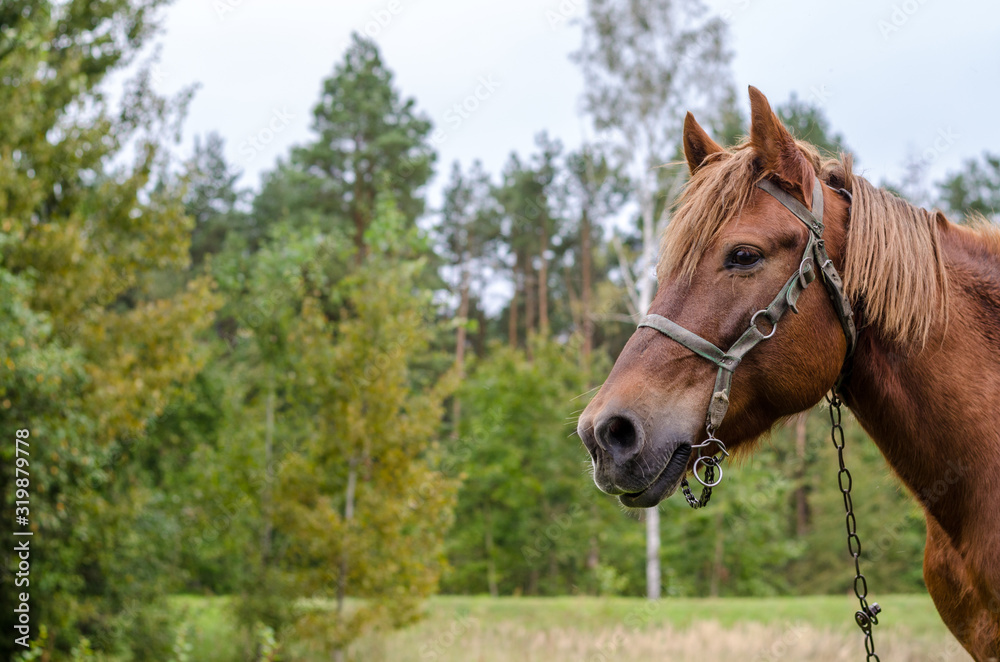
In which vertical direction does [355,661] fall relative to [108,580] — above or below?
below

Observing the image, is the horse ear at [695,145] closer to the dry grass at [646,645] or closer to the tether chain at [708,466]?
the tether chain at [708,466]

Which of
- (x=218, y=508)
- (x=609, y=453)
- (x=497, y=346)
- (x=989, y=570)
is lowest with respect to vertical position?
(x=218, y=508)

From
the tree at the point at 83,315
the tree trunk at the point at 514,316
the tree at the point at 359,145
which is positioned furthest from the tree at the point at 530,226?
the tree at the point at 83,315

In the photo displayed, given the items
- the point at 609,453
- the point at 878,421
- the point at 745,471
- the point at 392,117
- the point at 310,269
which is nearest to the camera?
→ the point at 609,453

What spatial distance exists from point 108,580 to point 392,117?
1824 centimetres

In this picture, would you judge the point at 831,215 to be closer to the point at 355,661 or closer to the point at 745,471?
the point at 355,661

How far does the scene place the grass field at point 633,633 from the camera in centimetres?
959

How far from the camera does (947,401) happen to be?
6.76 feet

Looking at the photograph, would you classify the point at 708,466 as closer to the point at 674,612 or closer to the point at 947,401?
the point at 947,401

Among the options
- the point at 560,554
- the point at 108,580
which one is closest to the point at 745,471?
the point at 560,554

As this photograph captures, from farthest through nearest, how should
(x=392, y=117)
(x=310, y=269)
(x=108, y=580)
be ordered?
(x=392, y=117), (x=310, y=269), (x=108, y=580)

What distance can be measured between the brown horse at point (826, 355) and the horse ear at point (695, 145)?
0.28 meters

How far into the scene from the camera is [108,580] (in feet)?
31.0

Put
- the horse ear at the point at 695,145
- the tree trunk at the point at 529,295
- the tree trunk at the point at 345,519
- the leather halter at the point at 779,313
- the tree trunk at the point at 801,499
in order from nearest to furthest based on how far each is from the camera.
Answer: the leather halter at the point at 779,313
the horse ear at the point at 695,145
the tree trunk at the point at 345,519
the tree trunk at the point at 801,499
the tree trunk at the point at 529,295
